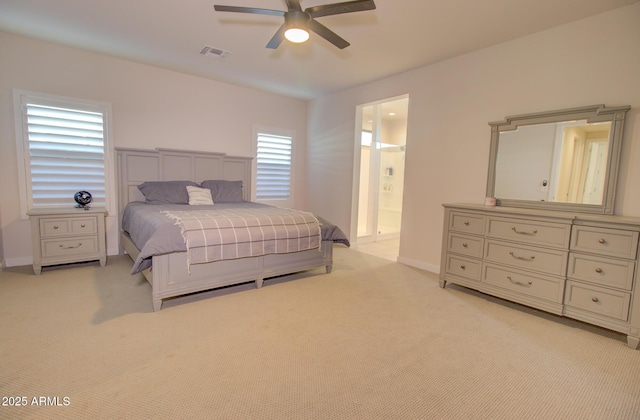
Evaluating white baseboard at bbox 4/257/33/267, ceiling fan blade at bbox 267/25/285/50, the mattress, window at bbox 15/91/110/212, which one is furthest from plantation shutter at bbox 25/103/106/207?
ceiling fan blade at bbox 267/25/285/50

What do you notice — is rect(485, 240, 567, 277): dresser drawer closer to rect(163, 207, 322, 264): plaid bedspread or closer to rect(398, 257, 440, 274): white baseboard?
rect(398, 257, 440, 274): white baseboard

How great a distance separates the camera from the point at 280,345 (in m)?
2.11

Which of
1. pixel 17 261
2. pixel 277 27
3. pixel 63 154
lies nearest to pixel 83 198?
pixel 63 154

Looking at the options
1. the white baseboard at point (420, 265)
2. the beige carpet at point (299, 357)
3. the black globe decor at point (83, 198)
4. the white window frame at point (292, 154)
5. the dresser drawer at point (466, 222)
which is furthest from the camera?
the white window frame at point (292, 154)

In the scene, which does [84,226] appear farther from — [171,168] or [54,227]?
[171,168]

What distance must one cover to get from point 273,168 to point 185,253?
3.24m

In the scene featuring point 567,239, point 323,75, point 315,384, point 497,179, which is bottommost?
point 315,384

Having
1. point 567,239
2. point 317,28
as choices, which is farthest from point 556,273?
point 317,28

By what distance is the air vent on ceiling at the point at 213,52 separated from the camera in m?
3.61

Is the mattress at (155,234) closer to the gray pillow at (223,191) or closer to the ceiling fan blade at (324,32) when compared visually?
the gray pillow at (223,191)

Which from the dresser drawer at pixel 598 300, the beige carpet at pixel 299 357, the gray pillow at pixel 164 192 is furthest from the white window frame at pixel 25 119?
the dresser drawer at pixel 598 300

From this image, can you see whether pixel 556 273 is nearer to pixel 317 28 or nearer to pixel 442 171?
pixel 442 171

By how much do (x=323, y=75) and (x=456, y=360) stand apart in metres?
3.86

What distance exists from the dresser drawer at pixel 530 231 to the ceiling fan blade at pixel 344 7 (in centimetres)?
217
